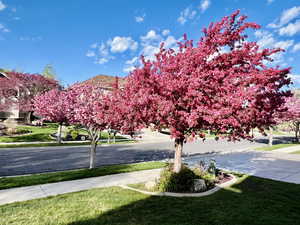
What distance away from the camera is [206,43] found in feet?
21.8

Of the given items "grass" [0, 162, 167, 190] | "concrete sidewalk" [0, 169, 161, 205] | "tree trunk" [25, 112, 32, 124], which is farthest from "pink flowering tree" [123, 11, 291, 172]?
"tree trunk" [25, 112, 32, 124]

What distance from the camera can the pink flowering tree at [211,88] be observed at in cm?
592

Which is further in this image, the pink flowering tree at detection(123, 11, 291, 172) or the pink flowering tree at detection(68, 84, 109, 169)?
the pink flowering tree at detection(68, 84, 109, 169)

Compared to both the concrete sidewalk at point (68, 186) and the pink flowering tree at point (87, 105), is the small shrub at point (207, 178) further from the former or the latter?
the pink flowering tree at point (87, 105)

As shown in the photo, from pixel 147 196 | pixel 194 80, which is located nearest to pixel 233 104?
pixel 194 80

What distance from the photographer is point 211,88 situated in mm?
6152

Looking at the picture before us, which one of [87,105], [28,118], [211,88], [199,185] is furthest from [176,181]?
[28,118]

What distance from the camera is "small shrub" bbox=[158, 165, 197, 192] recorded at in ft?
24.6

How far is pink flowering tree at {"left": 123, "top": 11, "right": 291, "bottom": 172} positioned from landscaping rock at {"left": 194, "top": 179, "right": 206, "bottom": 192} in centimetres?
205

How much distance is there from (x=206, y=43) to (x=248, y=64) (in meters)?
1.54

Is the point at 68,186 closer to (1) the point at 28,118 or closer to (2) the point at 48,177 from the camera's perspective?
(2) the point at 48,177

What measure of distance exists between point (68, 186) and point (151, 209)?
3880mm

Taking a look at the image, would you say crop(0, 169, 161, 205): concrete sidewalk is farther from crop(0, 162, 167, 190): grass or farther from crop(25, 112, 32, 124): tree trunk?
crop(25, 112, 32, 124): tree trunk

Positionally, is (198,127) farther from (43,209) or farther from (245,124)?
(43,209)
